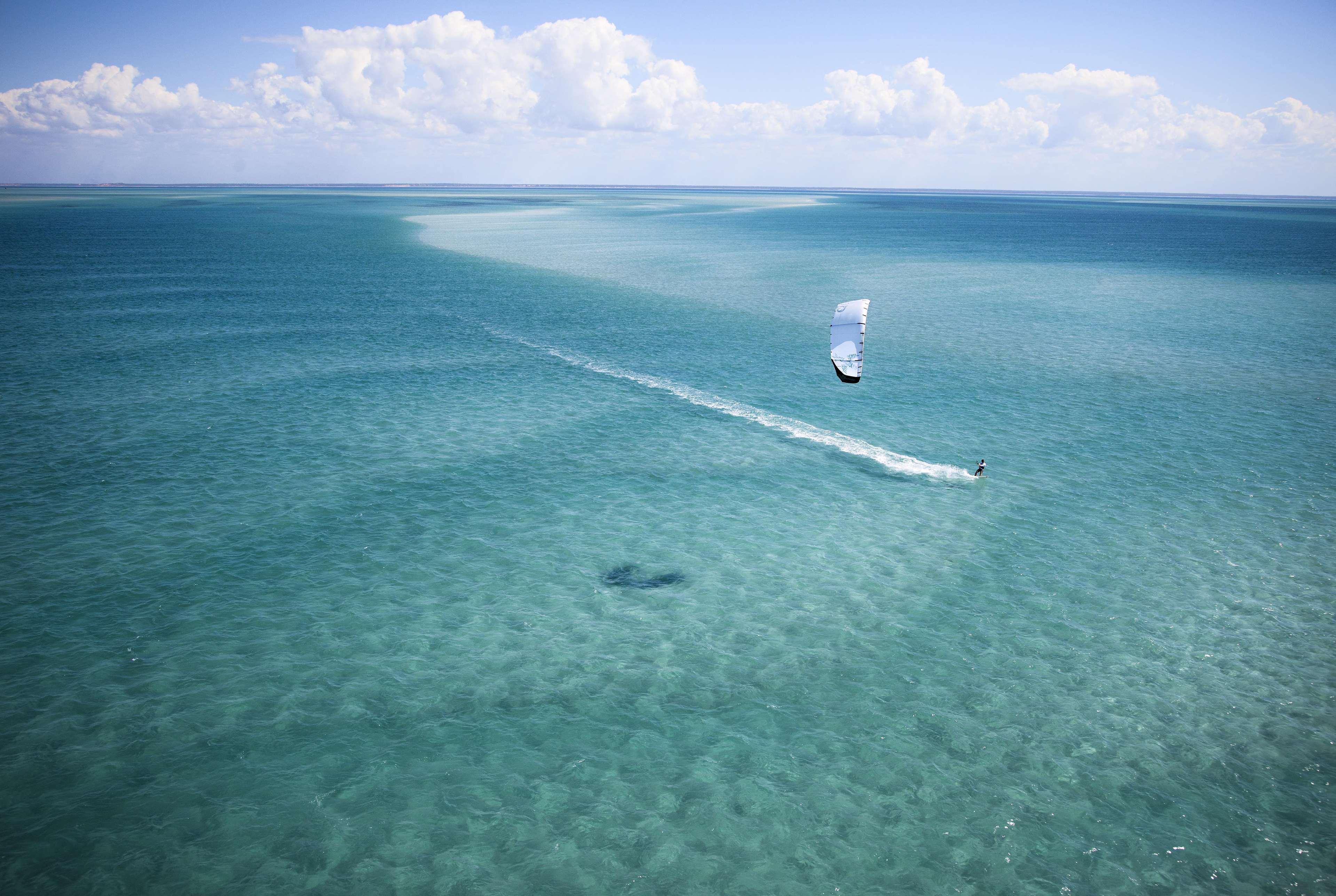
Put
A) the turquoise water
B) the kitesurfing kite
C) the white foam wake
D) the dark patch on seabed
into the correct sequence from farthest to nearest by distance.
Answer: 1. the white foam wake
2. the kitesurfing kite
3. the dark patch on seabed
4. the turquoise water

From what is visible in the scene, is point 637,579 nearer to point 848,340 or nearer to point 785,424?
point 848,340

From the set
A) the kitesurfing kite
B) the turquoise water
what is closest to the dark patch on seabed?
the turquoise water

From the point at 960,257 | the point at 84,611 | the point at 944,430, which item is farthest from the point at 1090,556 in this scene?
the point at 960,257

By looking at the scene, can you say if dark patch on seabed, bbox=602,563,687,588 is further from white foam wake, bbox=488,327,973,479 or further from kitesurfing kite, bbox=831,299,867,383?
white foam wake, bbox=488,327,973,479

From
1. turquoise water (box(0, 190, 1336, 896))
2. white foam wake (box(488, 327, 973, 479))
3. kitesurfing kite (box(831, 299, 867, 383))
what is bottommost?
turquoise water (box(0, 190, 1336, 896))

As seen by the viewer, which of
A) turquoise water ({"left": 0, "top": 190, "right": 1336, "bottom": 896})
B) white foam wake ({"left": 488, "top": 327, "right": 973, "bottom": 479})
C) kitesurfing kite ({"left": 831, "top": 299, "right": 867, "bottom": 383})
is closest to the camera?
turquoise water ({"left": 0, "top": 190, "right": 1336, "bottom": 896})

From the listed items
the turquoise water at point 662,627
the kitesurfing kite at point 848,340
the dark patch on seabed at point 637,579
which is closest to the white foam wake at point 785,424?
the turquoise water at point 662,627

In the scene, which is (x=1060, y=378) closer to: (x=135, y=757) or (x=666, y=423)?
(x=666, y=423)
